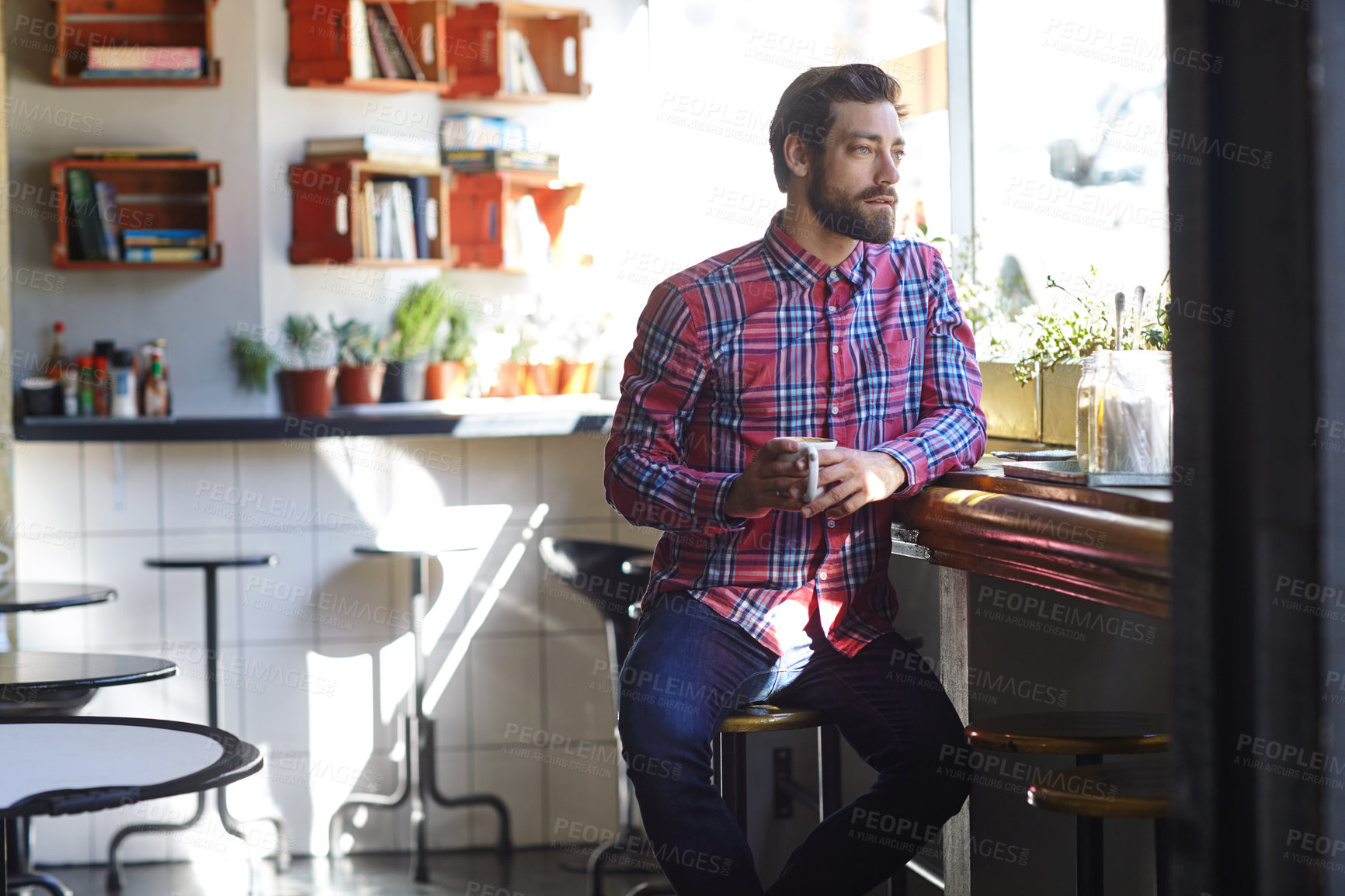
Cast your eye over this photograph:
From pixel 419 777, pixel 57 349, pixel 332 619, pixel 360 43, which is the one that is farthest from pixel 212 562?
pixel 360 43

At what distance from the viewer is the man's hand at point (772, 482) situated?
6.11ft

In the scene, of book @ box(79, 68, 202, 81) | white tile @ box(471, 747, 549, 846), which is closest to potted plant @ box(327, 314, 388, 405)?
book @ box(79, 68, 202, 81)

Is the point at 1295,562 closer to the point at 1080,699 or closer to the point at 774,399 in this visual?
the point at 774,399

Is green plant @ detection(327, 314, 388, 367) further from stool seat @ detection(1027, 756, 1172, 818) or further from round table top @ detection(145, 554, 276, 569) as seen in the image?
stool seat @ detection(1027, 756, 1172, 818)

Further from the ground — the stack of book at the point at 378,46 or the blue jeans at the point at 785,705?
the stack of book at the point at 378,46

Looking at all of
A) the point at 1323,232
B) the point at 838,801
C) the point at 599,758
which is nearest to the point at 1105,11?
the point at 838,801

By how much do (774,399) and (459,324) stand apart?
299 centimetres

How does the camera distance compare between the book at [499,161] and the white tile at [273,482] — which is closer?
the white tile at [273,482]

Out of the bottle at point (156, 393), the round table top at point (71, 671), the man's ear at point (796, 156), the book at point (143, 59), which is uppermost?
the book at point (143, 59)

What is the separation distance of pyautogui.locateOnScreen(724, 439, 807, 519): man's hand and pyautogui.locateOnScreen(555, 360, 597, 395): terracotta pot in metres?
2.91

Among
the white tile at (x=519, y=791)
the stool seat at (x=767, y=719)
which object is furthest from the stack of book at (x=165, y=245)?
the stool seat at (x=767, y=719)

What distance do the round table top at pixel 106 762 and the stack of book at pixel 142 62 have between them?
3285 mm

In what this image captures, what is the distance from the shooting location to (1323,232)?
106cm

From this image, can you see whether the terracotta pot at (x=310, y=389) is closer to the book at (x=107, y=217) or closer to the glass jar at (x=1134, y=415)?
the book at (x=107, y=217)
